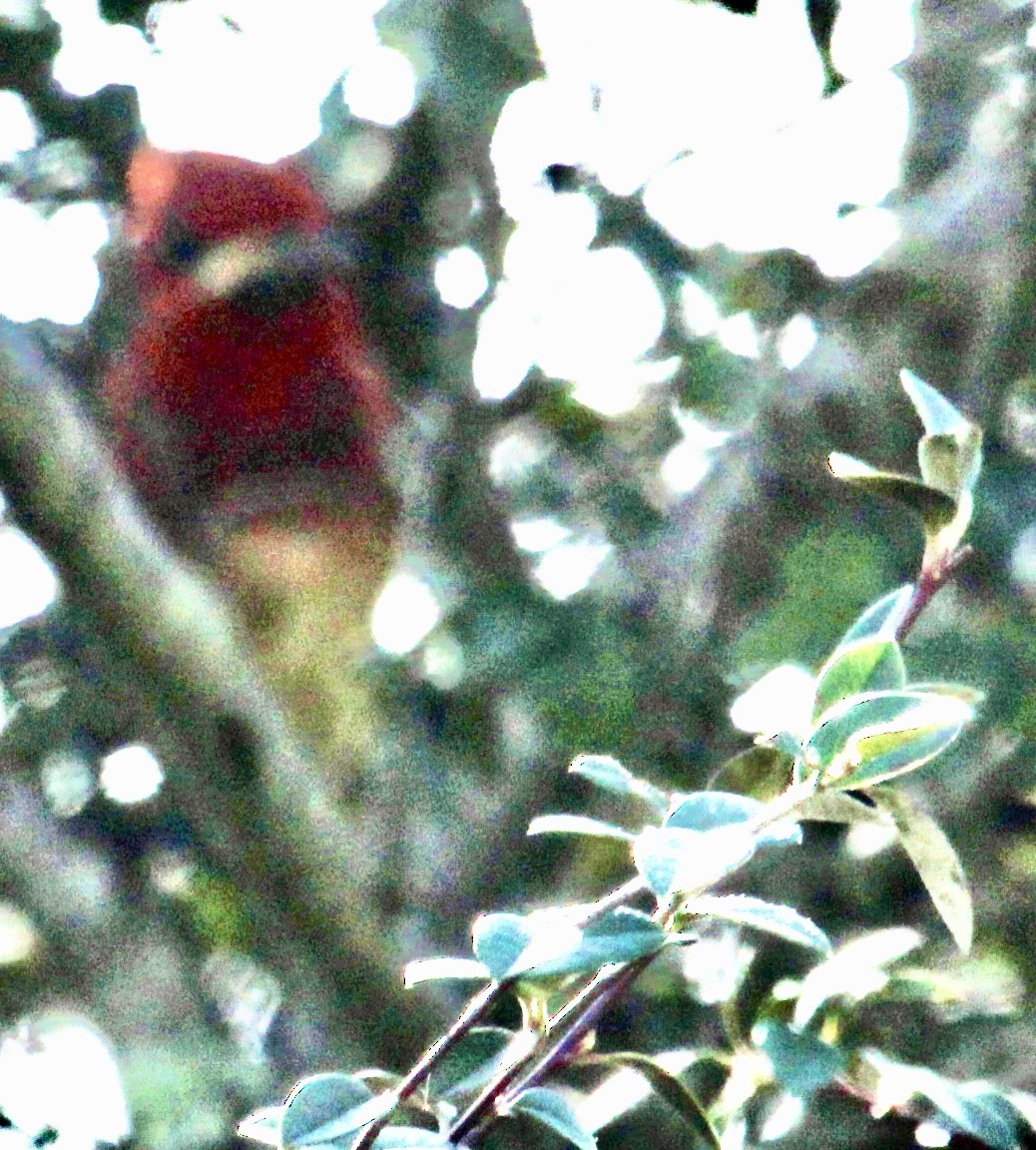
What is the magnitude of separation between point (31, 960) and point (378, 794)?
9.8 inches

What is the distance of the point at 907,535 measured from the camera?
3.46 ft

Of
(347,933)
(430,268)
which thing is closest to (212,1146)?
(347,933)

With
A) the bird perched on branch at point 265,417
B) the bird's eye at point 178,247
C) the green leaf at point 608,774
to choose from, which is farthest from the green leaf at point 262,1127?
the bird's eye at point 178,247

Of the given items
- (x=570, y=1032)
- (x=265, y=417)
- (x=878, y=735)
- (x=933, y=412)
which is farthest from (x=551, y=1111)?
(x=265, y=417)

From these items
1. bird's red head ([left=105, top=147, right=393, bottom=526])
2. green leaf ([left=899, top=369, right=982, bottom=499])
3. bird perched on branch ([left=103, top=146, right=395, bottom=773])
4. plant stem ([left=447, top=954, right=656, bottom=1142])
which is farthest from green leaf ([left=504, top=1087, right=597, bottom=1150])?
bird's red head ([left=105, top=147, right=393, bottom=526])

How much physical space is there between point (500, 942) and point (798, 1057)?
28 centimetres

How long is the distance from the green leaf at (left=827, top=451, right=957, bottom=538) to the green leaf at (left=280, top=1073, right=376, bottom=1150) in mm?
218

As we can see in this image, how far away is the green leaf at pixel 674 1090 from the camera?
0.47 meters

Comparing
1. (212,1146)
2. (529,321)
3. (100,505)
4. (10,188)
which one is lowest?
(212,1146)

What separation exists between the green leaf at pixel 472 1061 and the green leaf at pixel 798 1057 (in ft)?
0.48

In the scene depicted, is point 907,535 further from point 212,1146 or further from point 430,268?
→ point 212,1146

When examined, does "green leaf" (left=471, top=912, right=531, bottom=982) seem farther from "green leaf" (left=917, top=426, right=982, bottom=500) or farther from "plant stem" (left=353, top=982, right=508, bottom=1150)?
"green leaf" (left=917, top=426, right=982, bottom=500)

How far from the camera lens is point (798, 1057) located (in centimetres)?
62

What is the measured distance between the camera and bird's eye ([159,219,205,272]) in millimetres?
1717
